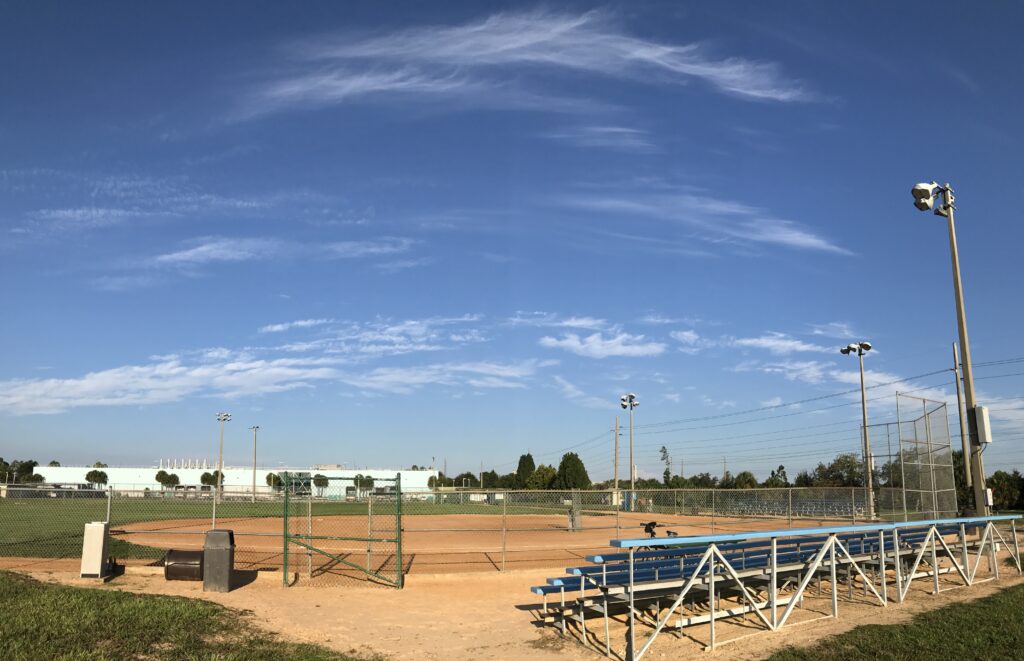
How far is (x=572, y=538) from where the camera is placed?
29.5 meters

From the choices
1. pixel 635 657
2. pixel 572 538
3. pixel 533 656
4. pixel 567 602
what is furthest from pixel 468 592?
pixel 572 538

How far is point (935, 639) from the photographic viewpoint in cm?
898

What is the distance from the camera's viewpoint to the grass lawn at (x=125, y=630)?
27.5 feet

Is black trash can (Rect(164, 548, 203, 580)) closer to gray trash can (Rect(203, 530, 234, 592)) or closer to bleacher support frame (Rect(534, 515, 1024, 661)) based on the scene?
gray trash can (Rect(203, 530, 234, 592))

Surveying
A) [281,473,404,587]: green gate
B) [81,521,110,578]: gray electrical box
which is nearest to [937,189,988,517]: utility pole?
[281,473,404,587]: green gate

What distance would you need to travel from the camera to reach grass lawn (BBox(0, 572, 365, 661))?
8383 mm

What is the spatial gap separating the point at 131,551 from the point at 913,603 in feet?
58.8

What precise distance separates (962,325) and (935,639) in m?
9.25

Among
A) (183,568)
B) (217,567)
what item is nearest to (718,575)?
(217,567)

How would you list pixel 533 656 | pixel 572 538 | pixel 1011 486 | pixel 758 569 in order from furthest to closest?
pixel 1011 486
pixel 572 538
pixel 758 569
pixel 533 656

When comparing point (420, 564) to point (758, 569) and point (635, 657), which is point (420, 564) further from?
point (635, 657)

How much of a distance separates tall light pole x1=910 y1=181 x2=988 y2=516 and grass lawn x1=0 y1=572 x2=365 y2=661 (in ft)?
43.9

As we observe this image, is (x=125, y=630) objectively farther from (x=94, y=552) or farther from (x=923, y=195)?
(x=923, y=195)

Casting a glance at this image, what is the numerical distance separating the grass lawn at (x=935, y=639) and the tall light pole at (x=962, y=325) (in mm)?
5467
